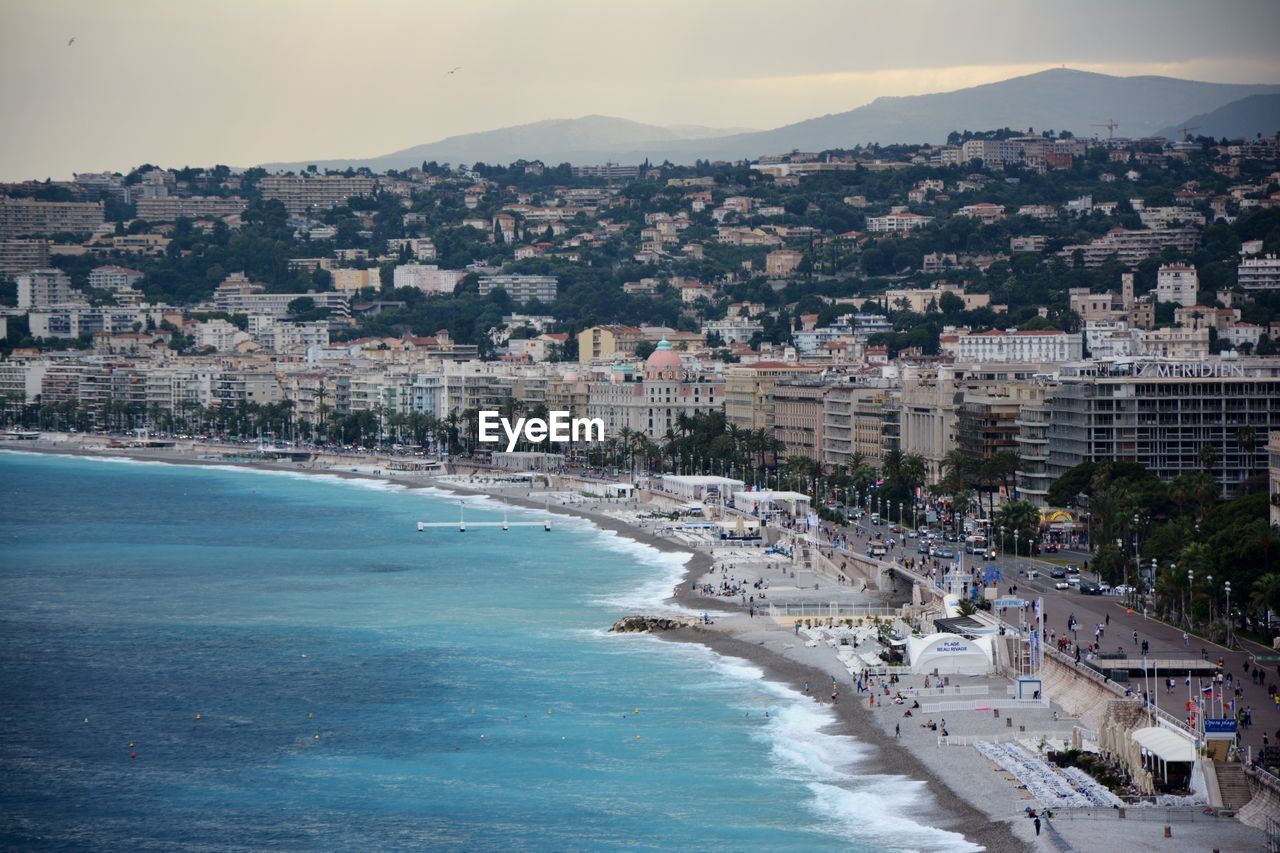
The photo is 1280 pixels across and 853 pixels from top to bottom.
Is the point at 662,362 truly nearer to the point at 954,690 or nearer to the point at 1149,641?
the point at 954,690

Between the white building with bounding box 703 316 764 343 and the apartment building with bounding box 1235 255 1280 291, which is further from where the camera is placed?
the white building with bounding box 703 316 764 343

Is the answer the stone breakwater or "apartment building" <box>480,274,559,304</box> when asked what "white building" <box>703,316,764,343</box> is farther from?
the stone breakwater

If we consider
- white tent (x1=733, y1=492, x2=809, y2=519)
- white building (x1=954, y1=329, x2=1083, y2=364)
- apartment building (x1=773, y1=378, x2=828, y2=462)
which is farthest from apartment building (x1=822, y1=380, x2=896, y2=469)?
white building (x1=954, y1=329, x2=1083, y2=364)

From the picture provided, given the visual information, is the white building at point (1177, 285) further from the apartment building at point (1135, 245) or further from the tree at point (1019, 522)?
the tree at point (1019, 522)

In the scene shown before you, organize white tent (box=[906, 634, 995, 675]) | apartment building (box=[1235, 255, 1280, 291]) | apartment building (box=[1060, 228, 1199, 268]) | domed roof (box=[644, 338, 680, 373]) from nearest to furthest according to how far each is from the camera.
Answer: white tent (box=[906, 634, 995, 675]), domed roof (box=[644, 338, 680, 373]), apartment building (box=[1235, 255, 1280, 291]), apartment building (box=[1060, 228, 1199, 268])

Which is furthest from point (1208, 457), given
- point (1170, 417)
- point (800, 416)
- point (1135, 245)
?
point (1135, 245)

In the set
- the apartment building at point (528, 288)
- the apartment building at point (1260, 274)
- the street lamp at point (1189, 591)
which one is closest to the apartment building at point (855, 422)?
the street lamp at point (1189, 591)

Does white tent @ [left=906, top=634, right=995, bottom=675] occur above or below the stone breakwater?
above

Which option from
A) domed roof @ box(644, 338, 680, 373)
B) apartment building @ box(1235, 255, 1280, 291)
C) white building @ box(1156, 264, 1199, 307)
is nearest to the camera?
domed roof @ box(644, 338, 680, 373)
